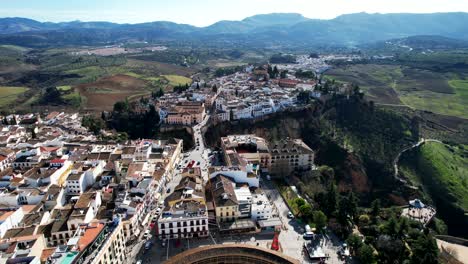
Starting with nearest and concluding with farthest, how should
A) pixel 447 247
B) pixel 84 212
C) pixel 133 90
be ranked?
pixel 84 212
pixel 447 247
pixel 133 90

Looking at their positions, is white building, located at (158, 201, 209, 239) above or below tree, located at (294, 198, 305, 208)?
above

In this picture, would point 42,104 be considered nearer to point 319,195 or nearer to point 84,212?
point 84,212

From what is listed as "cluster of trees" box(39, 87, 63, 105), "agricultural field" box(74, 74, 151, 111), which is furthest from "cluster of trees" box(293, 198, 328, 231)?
"cluster of trees" box(39, 87, 63, 105)

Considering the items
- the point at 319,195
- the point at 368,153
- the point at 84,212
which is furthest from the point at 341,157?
the point at 84,212

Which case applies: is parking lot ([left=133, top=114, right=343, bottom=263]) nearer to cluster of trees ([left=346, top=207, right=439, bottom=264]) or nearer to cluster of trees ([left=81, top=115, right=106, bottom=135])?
cluster of trees ([left=346, top=207, right=439, bottom=264])

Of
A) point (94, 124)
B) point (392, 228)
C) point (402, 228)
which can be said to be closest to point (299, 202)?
point (392, 228)

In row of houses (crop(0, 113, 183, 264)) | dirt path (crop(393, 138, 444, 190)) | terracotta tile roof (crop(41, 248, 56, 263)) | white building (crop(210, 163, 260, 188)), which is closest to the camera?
row of houses (crop(0, 113, 183, 264))
